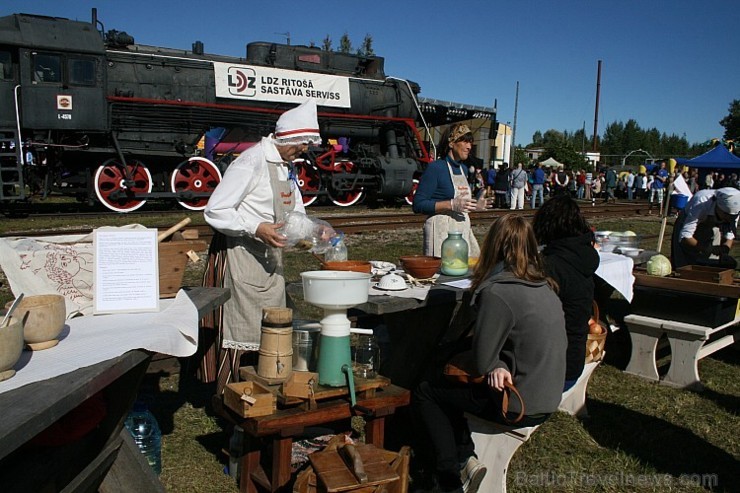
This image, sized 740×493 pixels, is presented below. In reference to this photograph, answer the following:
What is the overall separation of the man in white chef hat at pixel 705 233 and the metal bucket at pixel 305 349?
444cm

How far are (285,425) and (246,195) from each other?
1305 millimetres

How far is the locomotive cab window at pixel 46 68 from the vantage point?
13.0m

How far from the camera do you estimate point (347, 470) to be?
9.00 feet

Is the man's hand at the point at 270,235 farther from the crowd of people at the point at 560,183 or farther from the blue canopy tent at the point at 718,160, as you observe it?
the blue canopy tent at the point at 718,160

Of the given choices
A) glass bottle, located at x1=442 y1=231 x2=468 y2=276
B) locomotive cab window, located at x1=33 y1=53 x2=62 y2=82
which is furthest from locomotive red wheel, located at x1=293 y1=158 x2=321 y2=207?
glass bottle, located at x1=442 y1=231 x2=468 y2=276

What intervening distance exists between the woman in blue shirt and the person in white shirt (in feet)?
4.43

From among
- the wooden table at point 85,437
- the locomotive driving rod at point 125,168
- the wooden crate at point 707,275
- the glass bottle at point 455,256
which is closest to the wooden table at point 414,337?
the glass bottle at point 455,256

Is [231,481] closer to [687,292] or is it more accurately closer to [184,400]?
[184,400]

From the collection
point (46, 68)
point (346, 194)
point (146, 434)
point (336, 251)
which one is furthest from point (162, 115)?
point (146, 434)

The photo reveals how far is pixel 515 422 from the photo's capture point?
2.98 m

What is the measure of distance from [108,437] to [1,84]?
40.8 feet

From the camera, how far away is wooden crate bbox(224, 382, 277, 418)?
9.07 feet

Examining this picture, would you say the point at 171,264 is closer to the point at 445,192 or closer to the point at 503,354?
the point at 503,354

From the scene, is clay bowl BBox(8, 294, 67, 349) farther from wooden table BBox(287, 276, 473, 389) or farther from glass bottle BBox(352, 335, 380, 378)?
wooden table BBox(287, 276, 473, 389)
